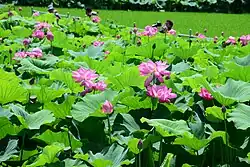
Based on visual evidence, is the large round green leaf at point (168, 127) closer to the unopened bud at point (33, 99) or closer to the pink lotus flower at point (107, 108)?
the pink lotus flower at point (107, 108)

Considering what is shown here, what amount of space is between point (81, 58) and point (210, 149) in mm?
850

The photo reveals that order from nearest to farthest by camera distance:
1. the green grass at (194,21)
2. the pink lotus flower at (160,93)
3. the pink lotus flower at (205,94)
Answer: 1. the pink lotus flower at (160,93)
2. the pink lotus flower at (205,94)
3. the green grass at (194,21)

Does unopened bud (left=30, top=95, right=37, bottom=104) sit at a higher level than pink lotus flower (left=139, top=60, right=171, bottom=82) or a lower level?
lower

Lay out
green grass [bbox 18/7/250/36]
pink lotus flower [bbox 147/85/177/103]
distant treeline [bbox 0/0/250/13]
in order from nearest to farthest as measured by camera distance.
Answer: pink lotus flower [bbox 147/85/177/103]
green grass [bbox 18/7/250/36]
distant treeline [bbox 0/0/250/13]

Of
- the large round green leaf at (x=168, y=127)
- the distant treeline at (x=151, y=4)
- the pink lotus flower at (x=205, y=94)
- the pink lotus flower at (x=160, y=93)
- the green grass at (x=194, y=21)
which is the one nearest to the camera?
the large round green leaf at (x=168, y=127)

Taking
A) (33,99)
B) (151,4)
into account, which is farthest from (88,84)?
(151,4)

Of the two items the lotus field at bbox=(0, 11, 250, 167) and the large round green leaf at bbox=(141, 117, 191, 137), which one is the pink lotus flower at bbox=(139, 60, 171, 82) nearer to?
the lotus field at bbox=(0, 11, 250, 167)

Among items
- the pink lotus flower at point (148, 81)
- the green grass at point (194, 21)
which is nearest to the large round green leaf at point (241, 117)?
the pink lotus flower at point (148, 81)

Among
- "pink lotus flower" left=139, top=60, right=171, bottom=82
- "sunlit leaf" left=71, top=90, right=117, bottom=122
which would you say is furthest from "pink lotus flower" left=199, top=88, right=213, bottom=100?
"sunlit leaf" left=71, top=90, right=117, bottom=122

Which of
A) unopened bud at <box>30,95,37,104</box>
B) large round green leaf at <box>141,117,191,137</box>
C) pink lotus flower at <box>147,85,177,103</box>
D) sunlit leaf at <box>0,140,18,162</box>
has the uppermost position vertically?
pink lotus flower at <box>147,85,177,103</box>

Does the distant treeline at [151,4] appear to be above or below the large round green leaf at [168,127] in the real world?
below

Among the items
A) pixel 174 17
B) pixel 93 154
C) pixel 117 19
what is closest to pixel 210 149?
pixel 93 154

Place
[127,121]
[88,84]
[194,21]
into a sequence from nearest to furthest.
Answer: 1. [127,121]
2. [88,84]
3. [194,21]

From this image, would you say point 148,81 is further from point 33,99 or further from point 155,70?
point 33,99
